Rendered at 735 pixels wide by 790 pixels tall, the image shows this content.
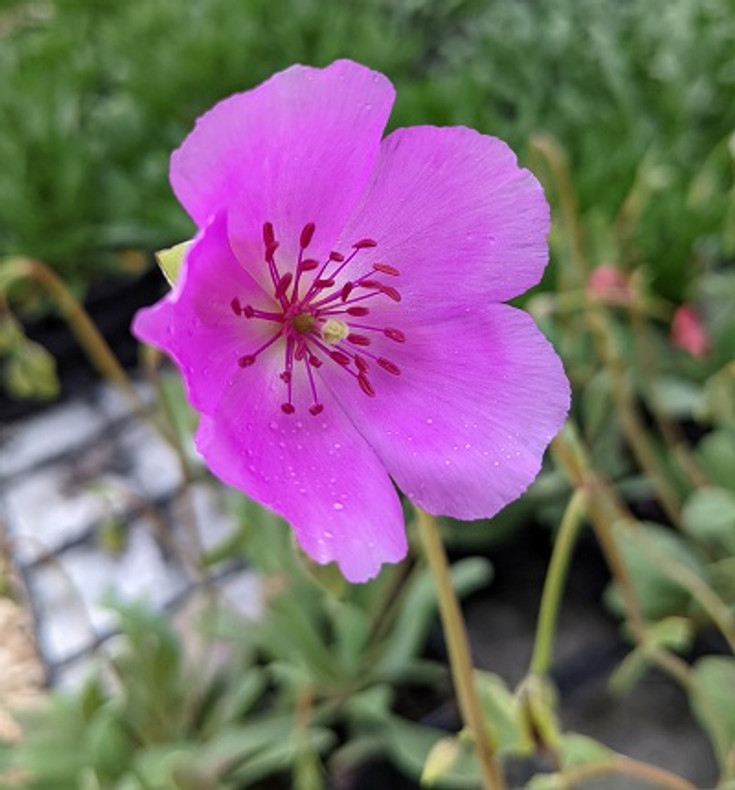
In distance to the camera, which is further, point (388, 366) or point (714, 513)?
point (714, 513)

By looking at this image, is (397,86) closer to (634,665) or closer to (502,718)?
(634,665)

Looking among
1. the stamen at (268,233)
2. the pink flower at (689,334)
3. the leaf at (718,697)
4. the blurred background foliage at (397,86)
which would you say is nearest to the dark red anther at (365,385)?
the stamen at (268,233)

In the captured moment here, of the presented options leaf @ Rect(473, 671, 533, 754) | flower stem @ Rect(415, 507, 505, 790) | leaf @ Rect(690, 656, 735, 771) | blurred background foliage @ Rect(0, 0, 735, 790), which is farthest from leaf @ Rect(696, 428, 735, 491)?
flower stem @ Rect(415, 507, 505, 790)

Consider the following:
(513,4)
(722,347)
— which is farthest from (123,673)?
(513,4)

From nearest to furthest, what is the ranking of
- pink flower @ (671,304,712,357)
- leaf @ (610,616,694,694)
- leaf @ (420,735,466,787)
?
leaf @ (420,735,466,787), leaf @ (610,616,694,694), pink flower @ (671,304,712,357)

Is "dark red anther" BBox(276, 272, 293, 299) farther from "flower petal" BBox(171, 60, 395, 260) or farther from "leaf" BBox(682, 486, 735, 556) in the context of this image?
"leaf" BBox(682, 486, 735, 556)

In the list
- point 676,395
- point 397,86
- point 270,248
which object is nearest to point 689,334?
point 676,395
